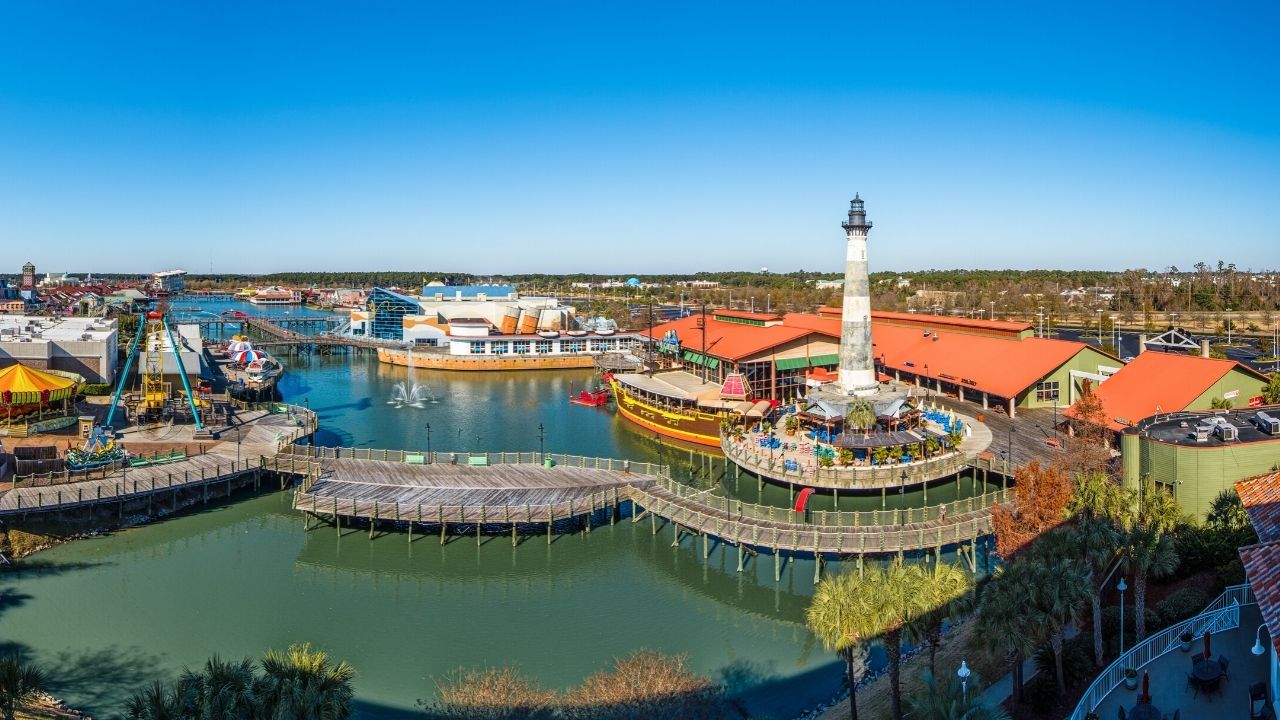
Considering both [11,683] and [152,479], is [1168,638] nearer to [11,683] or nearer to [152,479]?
[11,683]

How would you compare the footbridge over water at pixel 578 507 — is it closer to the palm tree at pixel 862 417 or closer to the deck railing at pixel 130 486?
the deck railing at pixel 130 486

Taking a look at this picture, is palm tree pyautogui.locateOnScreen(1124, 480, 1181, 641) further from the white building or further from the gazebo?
the white building

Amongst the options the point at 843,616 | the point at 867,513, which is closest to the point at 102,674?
the point at 843,616

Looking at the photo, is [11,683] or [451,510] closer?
[11,683]

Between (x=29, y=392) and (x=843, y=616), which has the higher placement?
(x=29, y=392)

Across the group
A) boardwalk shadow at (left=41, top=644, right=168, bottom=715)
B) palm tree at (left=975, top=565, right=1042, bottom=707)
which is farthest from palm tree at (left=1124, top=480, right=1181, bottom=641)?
boardwalk shadow at (left=41, top=644, right=168, bottom=715)

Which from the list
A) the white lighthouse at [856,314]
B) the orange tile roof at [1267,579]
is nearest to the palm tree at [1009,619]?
the orange tile roof at [1267,579]

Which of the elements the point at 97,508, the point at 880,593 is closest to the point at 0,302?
the point at 97,508
